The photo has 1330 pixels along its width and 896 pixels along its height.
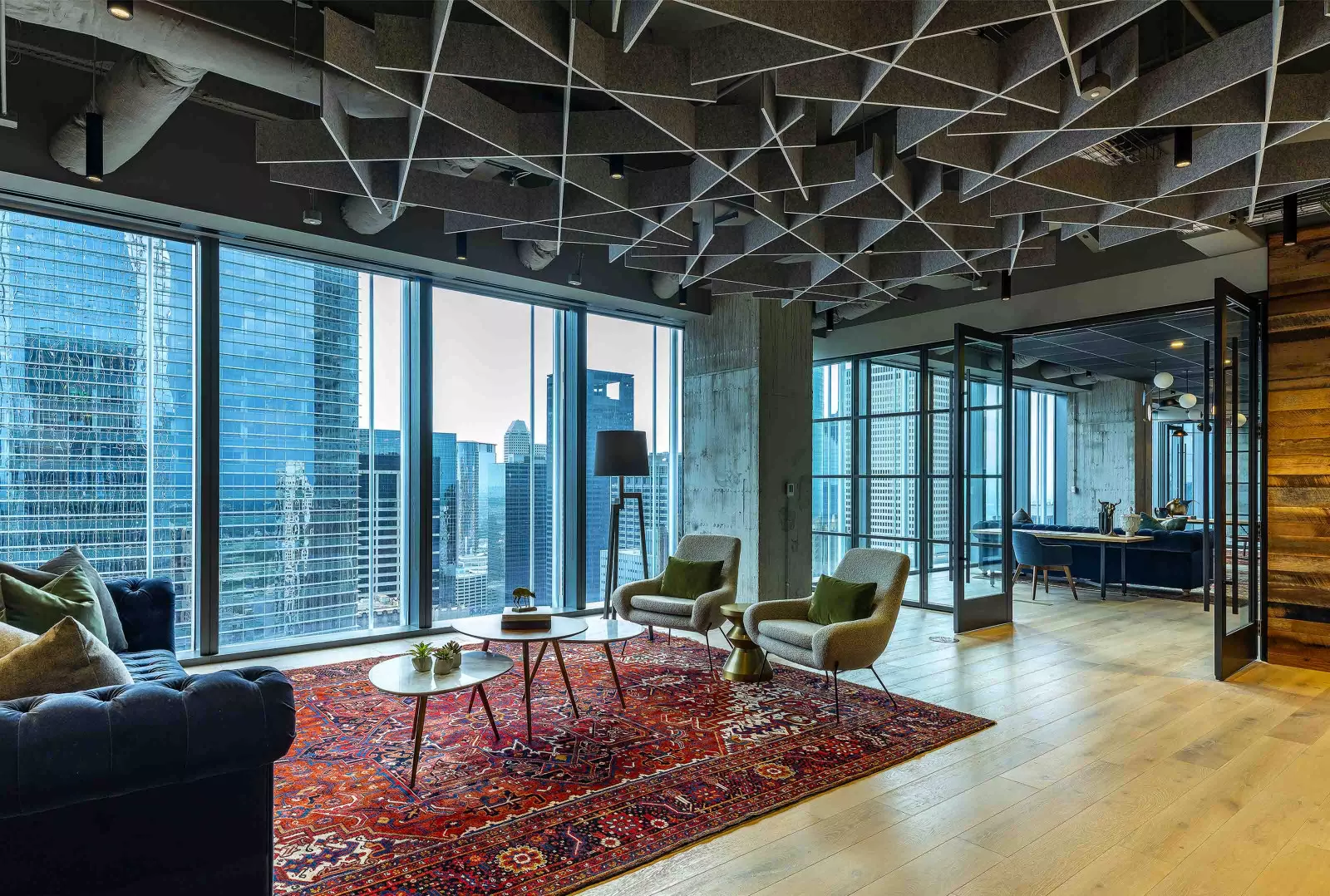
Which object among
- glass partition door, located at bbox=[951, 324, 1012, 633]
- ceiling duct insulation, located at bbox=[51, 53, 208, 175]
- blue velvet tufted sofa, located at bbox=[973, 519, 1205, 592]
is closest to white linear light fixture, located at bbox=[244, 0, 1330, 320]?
ceiling duct insulation, located at bbox=[51, 53, 208, 175]

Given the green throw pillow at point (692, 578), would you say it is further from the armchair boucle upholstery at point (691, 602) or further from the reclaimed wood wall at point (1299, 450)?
the reclaimed wood wall at point (1299, 450)

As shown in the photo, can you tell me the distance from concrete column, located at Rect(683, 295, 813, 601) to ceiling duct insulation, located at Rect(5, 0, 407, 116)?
4.11 metres

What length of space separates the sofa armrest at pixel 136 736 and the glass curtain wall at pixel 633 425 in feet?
15.9

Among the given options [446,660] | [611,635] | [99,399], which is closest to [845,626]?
[611,635]

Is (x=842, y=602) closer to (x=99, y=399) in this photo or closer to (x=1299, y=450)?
(x=1299, y=450)

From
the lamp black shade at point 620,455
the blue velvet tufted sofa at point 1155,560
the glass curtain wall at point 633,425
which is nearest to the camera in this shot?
the lamp black shade at point 620,455

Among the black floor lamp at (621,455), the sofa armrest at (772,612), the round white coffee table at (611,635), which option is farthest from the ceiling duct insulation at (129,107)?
the sofa armrest at (772,612)

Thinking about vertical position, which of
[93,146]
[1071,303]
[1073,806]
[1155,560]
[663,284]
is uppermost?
[663,284]

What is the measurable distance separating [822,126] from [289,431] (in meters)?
4.21

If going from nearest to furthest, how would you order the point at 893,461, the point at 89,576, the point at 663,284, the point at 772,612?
the point at 89,576
the point at 772,612
the point at 663,284
the point at 893,461

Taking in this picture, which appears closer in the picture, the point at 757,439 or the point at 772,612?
the point at 772,612

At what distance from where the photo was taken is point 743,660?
15.3 feet

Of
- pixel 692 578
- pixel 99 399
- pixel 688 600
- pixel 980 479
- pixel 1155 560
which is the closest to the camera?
pixel 99 399

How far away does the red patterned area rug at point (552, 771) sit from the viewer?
2467 mm
